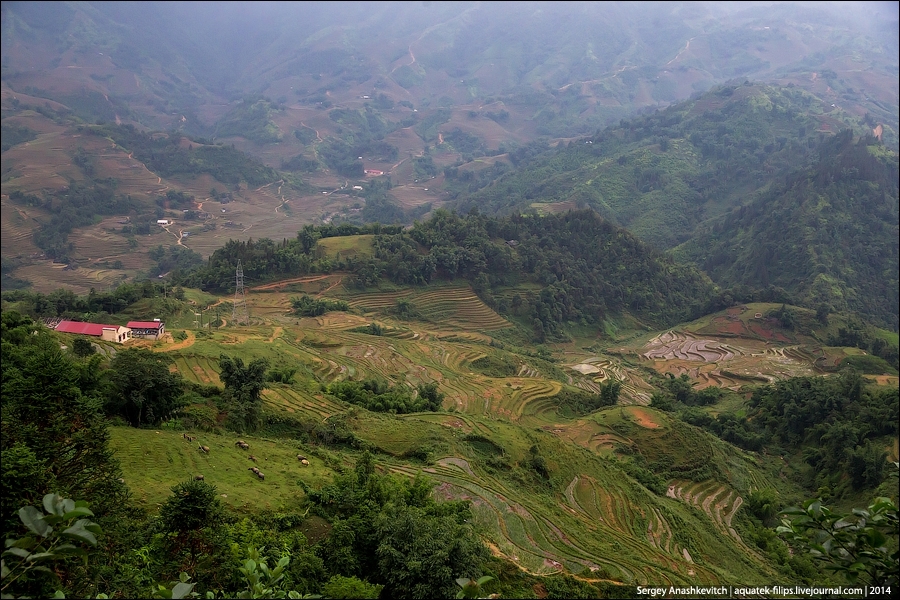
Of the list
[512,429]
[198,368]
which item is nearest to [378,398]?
[512,429]

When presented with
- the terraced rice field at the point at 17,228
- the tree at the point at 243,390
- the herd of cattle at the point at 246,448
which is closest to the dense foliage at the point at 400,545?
the herd of cattle at the point at 246,448

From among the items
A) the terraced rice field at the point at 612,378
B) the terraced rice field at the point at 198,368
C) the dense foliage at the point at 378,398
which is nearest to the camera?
the dense foliage at the point at 378,398

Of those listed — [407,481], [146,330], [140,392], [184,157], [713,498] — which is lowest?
[713,498]

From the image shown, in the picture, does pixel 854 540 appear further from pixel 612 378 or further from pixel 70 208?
pixel 70 208

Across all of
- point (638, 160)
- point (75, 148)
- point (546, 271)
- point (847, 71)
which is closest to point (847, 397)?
point (546, 271)

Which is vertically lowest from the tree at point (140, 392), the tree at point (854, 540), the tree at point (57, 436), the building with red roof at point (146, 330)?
the building with red roof at point (146, 330)

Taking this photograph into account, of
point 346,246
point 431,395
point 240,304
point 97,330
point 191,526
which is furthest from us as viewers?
point 346,246

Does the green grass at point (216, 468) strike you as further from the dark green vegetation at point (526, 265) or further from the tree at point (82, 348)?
the dark green vegetation at point (526, 265)
